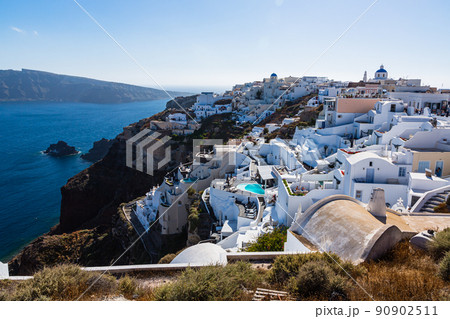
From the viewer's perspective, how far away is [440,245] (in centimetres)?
582

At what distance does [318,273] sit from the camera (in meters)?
4.96

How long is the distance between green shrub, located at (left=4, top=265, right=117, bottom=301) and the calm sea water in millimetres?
32143

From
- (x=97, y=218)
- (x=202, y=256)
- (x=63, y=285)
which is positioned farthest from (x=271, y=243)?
(x=97, y=218)

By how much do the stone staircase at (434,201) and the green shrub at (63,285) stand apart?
425 inches

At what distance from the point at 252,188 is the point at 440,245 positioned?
41.3ft

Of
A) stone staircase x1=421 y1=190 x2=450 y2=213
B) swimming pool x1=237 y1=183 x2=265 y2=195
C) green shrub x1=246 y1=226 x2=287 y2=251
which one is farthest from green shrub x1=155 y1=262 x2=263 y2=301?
swimming pool x1=237 y1=183 x2=265 y2=195

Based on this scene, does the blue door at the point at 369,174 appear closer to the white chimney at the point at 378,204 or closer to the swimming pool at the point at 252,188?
the white chimney at the point at 378,204

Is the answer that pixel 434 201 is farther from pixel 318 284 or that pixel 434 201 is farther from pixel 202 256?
pixel 202 256

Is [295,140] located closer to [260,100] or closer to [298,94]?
[298,94]

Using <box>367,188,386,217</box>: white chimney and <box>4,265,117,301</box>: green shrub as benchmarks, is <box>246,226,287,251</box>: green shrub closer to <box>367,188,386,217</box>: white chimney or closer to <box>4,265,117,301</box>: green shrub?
<box>367,188,386,217</box>: white chimney

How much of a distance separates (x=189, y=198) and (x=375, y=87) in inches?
1132

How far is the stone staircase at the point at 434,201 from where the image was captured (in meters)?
10.5

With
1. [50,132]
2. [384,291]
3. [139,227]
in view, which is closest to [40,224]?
[139,227]

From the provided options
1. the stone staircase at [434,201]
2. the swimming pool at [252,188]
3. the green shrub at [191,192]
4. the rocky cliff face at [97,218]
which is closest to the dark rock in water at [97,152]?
the rocky cliff face at [97,218]
